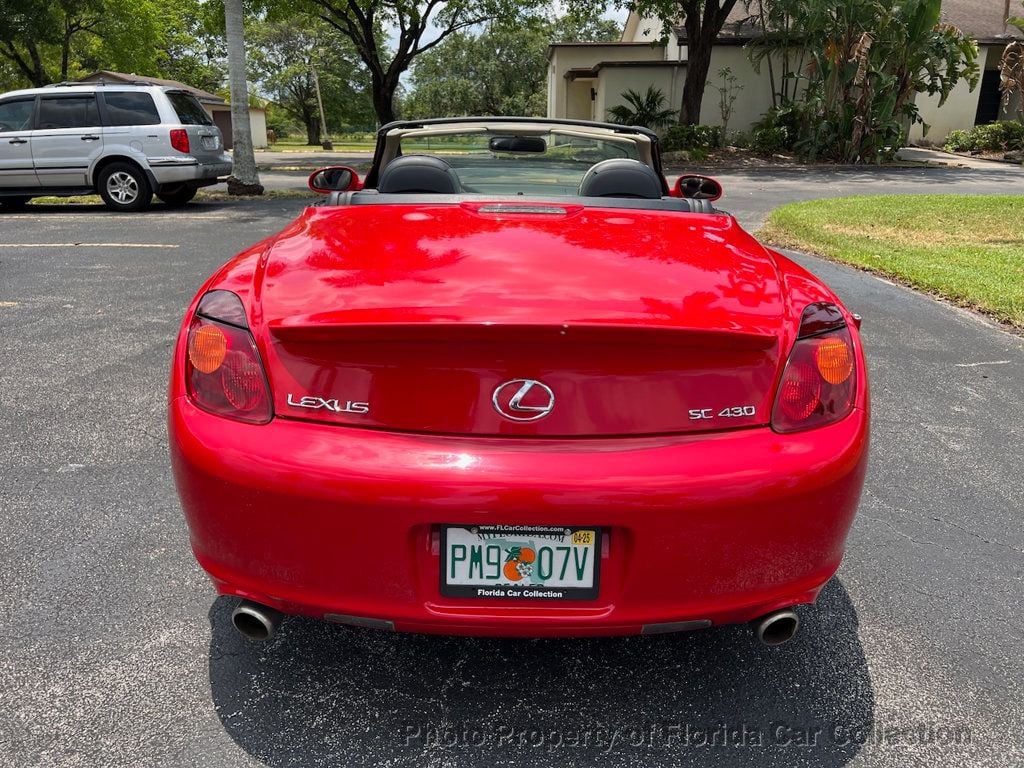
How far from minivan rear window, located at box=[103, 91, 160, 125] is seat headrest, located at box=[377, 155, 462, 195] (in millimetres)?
10728

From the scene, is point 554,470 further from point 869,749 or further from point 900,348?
point 900,348

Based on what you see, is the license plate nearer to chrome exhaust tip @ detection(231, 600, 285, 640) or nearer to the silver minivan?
chrome exhaust tip @ detection(231, 600, 285, 640)

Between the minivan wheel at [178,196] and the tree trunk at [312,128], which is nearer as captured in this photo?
the minivan wheel at [178,196]

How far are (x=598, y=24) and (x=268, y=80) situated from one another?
2715 centimetres

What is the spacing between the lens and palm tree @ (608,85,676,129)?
27.0 meters

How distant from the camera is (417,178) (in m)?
3.15

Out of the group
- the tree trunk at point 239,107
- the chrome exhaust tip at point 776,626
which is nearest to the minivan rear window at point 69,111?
the tree trunk at point 239,107

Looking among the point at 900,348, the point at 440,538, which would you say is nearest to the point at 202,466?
the point at 440,538

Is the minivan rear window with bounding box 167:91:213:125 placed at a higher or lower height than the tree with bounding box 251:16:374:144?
lower

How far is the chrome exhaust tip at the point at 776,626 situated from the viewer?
76.6 inches

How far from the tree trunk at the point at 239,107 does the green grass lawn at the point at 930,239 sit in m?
8.98

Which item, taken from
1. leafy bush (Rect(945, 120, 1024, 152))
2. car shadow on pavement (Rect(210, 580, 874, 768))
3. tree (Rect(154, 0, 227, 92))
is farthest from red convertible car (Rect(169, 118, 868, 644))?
tree (Rect(154, 0, 227, 92))

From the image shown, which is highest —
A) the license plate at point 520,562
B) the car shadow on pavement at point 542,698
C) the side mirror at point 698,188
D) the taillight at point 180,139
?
the taillight at point 180,139

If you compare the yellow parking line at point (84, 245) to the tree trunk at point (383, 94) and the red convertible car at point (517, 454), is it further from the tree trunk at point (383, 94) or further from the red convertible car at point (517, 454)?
the tree trunk at point (383, 94)
